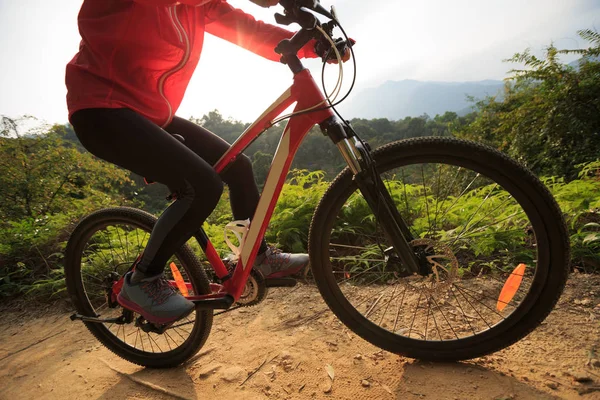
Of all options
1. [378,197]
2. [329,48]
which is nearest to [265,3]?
[329,48]

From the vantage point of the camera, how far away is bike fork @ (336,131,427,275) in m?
1.66

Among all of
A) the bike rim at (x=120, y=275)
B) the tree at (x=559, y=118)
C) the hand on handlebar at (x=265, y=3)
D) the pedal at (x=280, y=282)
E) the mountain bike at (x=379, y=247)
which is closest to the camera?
the hand on handlebar at (x=265, y=3)

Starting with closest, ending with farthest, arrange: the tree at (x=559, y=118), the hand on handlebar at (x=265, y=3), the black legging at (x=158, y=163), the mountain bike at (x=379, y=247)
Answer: the hand on handlebar at (x=265, y=3)
the mountain bike at (x=379, y=247)
the black legging at (x=158, y=163)
the tree at (x=559, y=118)

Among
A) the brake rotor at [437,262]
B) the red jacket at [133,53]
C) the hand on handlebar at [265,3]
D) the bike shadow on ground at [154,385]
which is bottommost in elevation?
the bike shadow on ground at [154,385]

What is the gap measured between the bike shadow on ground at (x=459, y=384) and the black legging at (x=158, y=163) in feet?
4.66

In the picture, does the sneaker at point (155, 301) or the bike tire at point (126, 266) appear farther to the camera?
the bike tire at point (126, 266)

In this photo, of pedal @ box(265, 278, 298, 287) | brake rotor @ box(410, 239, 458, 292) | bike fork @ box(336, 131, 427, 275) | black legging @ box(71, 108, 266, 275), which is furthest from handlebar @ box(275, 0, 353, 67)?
pedal @ box(265, 278, 298, 287)

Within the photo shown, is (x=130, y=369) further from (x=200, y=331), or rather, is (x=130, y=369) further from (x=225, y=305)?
(x=225, y=305)

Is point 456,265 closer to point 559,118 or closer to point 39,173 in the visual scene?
point 559,118

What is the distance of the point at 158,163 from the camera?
5.59ft

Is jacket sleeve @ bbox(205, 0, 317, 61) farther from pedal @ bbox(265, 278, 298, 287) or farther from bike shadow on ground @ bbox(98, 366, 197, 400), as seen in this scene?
bike shadow on ground @ bbox(98, 366, 197, 400)

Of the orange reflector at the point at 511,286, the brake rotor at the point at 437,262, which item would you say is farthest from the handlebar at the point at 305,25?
the orange reflector at the point at 511,286

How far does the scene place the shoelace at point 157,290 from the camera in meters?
1.90

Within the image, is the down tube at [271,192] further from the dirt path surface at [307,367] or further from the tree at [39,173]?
the tree at [39,173]
